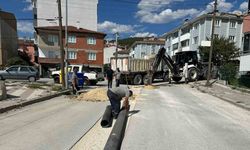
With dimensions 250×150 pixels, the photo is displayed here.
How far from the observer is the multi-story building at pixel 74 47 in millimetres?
56875

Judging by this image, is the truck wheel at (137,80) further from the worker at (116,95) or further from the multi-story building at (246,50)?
the worker at (116,95)

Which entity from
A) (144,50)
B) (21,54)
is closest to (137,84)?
(21,54)

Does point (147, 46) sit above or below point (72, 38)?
below

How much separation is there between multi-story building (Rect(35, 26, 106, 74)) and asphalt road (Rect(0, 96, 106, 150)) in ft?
148

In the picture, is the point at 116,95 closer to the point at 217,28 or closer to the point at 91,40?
the point at 217,28

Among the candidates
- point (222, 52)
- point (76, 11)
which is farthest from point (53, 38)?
point (222, 52)

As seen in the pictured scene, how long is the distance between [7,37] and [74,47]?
1269cm

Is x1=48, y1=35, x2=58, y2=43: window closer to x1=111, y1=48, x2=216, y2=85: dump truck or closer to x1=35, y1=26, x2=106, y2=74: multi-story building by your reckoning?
x1=35, y1=26, x2=106, y2=74: multi-story building

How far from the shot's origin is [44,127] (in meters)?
8.76

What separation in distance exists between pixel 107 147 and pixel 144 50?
82.0m

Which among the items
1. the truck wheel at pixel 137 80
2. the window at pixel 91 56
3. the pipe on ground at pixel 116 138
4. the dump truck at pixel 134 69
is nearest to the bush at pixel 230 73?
the dump truck at pixel 134 69

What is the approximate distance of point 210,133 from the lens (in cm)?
833

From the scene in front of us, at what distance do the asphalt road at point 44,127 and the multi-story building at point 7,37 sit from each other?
41.3 meters

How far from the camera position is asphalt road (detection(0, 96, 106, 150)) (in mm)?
6902
